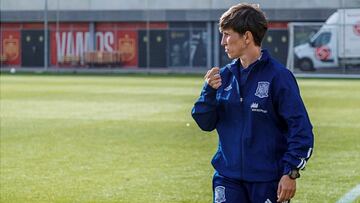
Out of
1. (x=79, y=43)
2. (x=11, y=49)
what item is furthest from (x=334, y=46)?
(x=11, y=49)

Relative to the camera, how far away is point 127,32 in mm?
59875

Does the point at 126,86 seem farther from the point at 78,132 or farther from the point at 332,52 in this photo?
the point at 78,132

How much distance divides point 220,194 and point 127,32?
179 feet

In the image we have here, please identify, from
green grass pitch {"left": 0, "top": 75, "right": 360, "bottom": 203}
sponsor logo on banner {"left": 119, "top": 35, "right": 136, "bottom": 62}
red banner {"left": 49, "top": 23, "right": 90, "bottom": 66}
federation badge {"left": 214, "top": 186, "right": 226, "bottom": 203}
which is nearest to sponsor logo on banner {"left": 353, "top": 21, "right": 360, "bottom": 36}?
green grass pitch {"left": 0, "top": 75, "right": 360, "bottom": 203}

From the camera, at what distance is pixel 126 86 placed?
119ft

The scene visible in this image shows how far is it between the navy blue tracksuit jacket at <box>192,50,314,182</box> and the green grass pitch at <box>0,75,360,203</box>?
163 inches

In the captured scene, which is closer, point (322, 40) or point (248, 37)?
point (248, 37)

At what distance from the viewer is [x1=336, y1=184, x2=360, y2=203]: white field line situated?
9711 mm

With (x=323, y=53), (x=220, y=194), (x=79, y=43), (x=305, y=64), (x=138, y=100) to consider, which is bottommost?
(x=138, y=100)

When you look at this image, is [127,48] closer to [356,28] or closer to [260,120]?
[356,28]

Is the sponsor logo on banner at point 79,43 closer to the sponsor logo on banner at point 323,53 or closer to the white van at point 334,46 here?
the white van at point 334,46

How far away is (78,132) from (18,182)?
20.6 feet

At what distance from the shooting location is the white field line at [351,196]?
9.71m

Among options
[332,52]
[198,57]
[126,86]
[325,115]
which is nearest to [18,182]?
[325,115]
